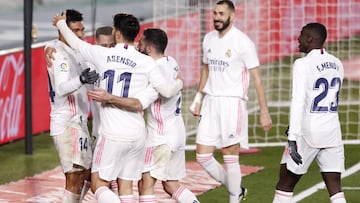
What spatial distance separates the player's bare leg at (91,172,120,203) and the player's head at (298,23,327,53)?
216cm

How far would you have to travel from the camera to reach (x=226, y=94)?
12.3 meters

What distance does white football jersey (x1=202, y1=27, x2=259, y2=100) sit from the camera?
1216 centimetres

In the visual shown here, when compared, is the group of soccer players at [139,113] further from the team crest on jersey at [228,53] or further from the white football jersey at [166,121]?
the team crest on jersey at [228,53]

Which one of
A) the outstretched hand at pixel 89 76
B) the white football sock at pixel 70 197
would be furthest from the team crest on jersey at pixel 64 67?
the white football sock at pixel 70 197

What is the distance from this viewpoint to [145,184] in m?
11.1

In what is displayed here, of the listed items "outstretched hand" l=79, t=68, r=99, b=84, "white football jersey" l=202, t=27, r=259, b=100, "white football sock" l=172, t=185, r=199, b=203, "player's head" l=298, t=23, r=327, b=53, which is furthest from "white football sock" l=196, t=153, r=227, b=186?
"outstretched hand" l=79, t=68, r=99, b=84

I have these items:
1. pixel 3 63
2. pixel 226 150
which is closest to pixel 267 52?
pixel 3 63

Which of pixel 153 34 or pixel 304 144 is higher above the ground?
pixel 153 34

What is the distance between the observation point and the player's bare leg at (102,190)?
34.1 feet

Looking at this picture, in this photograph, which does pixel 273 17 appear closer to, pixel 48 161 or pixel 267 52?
pixel 267 52

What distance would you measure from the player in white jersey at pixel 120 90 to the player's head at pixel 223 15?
6.15 ft

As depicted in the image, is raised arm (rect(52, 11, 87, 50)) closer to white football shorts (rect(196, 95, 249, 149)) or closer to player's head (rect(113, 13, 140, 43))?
player's head (rect(113, 13, 140, 43))

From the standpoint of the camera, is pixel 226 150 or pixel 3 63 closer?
pixel 226 150

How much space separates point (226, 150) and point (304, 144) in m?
1.49
